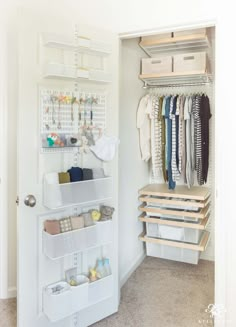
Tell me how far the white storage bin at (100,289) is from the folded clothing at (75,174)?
0.70 metres

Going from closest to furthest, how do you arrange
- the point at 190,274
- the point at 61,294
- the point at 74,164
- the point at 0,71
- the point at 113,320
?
the point at 61,294
the point at 74,164
the point at 113,320
the point at 0,71
the point at 190,274

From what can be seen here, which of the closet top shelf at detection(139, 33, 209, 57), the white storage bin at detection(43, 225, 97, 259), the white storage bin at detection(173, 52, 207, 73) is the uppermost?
the closet top shelf at detection(139, 33, 209, 57)

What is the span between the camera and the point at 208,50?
10.1 ft

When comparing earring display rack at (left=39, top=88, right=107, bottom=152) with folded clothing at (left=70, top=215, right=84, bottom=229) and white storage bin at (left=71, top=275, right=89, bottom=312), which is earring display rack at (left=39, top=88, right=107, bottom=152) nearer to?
folded clothing at (left=70, top=215, right=84, bottom=229)

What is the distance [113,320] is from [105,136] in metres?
1.30

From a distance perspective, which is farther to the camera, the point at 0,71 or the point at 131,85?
the point at 131,85

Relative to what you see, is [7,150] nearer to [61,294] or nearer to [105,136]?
[105,136]

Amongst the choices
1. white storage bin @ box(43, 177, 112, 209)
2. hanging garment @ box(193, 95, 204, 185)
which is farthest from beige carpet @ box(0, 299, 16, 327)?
hanging garment @ box(193, 95, 204, 185)

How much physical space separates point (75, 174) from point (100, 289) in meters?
0.81

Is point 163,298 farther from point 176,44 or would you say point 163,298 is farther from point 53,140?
point 176,44

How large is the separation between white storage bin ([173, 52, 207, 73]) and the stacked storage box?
1171mm

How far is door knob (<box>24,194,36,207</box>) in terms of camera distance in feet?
5.77

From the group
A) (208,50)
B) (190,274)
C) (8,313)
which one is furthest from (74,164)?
(208,50)
